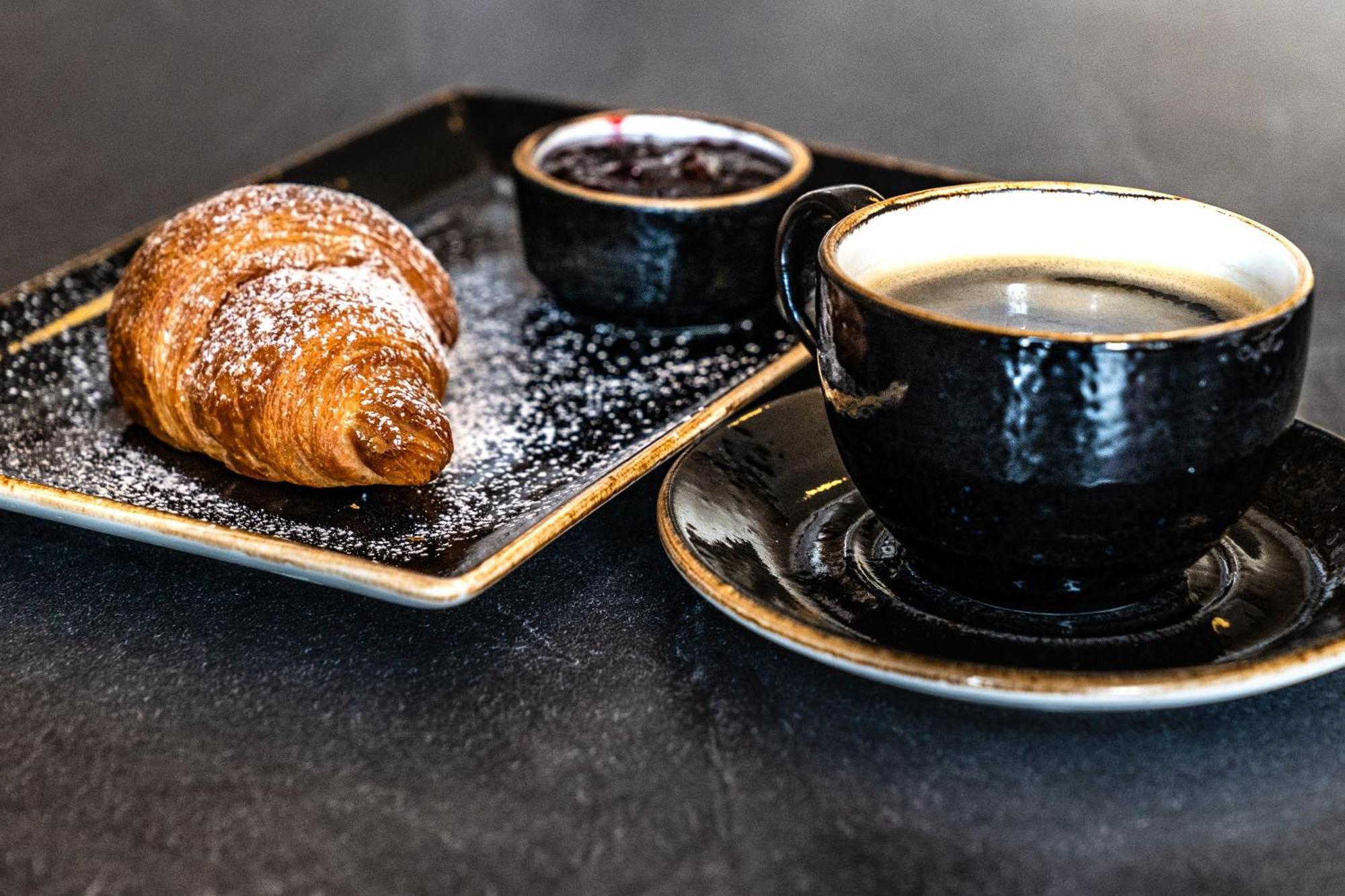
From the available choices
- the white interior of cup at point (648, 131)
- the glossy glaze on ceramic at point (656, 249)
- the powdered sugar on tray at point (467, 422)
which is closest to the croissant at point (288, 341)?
the powdered sugar on tray at point (467, 422)

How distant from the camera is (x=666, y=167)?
1344 mm

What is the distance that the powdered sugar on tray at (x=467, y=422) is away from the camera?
3.16 ft

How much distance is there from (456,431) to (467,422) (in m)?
0.02

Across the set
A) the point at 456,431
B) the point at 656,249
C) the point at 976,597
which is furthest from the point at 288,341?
the point at 976,597

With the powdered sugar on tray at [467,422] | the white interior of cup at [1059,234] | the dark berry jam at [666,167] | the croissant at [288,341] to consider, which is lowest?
the powdered sugar on tray at [467,422]

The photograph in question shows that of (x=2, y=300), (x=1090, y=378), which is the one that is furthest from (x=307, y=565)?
(x=2, y=300)

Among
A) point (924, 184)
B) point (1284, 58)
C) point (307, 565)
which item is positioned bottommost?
point (1284, 58)

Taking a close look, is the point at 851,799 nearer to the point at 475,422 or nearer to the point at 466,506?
the point at 466,506

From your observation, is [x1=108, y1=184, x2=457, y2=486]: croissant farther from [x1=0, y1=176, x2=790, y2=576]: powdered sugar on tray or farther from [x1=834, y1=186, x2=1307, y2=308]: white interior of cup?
[x1=834, y1=186, x2=1307, y2=308]: white interior of cup

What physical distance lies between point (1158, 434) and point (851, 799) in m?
0.23

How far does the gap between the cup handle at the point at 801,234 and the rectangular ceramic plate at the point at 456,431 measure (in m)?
0.13

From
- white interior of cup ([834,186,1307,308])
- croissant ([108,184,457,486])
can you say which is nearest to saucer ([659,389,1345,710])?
white interior of cup ([834,186,1307,308])

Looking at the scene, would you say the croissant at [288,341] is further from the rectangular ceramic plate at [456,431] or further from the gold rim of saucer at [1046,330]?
the gold rim of saucer at [1046,330]

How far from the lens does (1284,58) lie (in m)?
2.38
